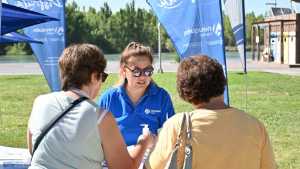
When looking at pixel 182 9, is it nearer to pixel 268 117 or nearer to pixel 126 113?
pixel 126 113

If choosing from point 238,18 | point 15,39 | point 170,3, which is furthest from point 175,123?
point 15,39

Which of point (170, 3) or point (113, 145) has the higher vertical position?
point (170, 3)

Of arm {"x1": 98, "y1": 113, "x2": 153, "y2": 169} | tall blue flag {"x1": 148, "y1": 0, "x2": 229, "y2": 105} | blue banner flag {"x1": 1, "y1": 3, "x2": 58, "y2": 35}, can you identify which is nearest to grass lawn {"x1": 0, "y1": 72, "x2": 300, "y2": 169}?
tall blue flag {"x1": 148, "y1": 0, "x2": 229, "y2": 105}

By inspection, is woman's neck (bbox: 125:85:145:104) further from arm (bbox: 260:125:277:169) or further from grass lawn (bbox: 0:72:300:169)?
grass lawn (bbox: 0:72:300:169)

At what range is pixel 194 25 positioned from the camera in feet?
21.7

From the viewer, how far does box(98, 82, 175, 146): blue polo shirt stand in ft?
13.7

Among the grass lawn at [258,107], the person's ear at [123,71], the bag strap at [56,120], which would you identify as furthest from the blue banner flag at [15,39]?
the bag strap at [56,120]

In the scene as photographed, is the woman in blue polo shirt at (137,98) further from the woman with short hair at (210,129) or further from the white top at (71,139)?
the woman with short hair at (210,129)

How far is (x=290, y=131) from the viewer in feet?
36.9

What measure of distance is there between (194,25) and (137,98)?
8.17 ft

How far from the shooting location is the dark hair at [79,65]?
10.5 feet

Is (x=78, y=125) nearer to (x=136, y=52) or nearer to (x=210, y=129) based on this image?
(x=210, y=129)

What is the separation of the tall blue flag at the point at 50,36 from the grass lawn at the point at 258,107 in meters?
1.60

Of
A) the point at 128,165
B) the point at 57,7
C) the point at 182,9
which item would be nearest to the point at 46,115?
the point at 128,165
